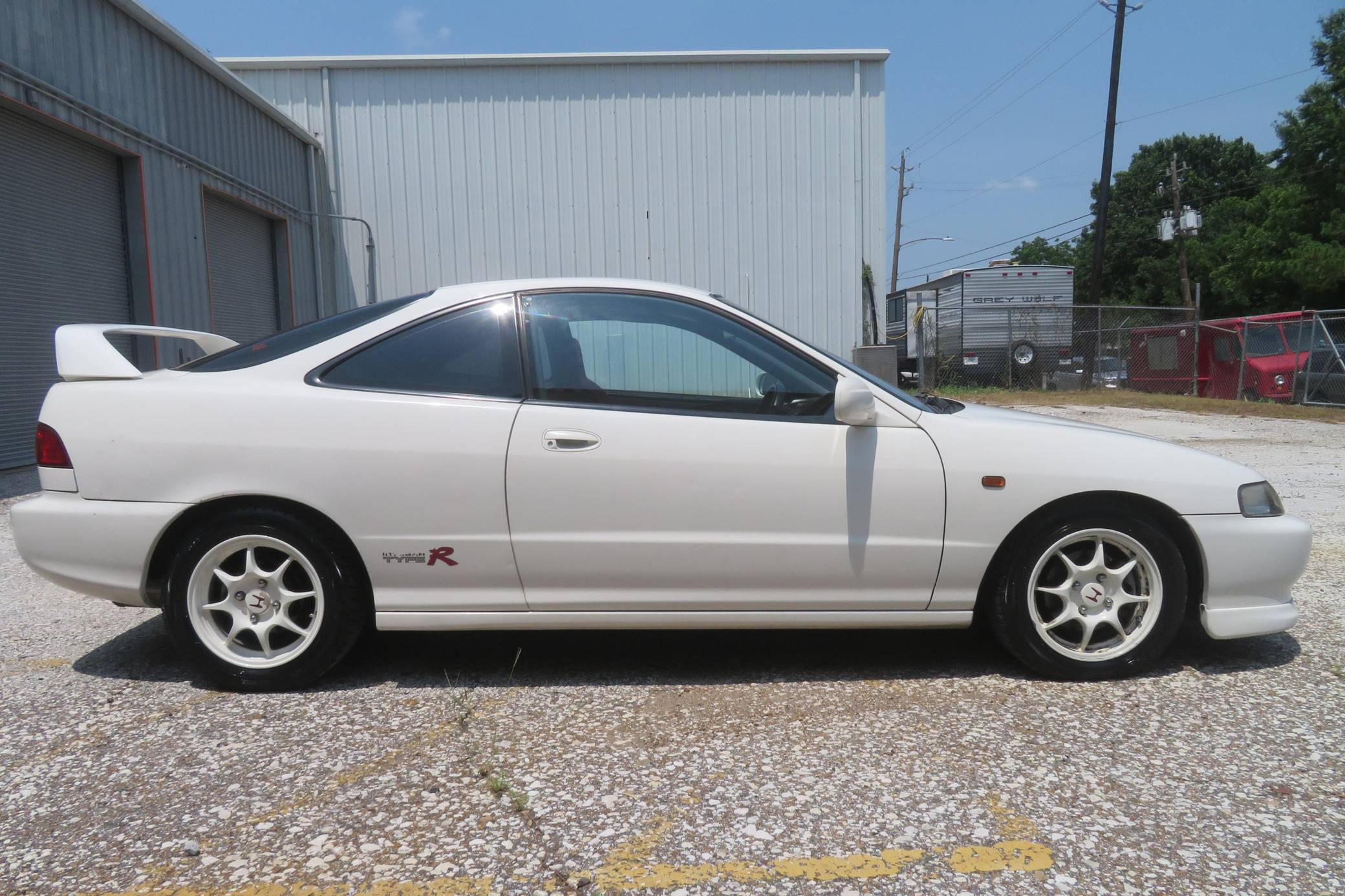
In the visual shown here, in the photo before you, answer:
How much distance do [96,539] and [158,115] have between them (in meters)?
9.30

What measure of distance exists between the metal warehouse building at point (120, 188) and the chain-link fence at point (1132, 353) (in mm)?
14851

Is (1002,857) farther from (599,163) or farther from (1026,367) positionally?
(1026,367)

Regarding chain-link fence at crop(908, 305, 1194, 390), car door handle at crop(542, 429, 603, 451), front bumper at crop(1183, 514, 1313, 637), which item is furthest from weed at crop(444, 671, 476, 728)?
chain-link fence at crop(908, 305, 1194, 390)

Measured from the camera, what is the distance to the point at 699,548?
329 cm

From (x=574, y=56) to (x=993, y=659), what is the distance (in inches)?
540

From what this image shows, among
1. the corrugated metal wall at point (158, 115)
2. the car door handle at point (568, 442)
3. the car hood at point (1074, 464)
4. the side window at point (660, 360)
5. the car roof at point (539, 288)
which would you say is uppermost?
the corrugated metal wall at point (158, 115)

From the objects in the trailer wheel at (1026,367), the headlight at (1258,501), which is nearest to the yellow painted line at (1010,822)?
the headlight at (1258,501)

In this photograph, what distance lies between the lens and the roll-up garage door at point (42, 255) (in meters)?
8.38

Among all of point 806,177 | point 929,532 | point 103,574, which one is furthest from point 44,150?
point 806,177

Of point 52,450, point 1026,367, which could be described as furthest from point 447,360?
point 1026,367

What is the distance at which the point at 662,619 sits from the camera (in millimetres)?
3373

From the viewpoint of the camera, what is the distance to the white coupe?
3.26m

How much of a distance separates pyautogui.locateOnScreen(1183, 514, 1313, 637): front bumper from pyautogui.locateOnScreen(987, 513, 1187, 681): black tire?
122mm

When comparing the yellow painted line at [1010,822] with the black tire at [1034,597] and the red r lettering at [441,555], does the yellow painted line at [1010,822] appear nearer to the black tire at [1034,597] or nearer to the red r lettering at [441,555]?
the black tire at [1034,597]
